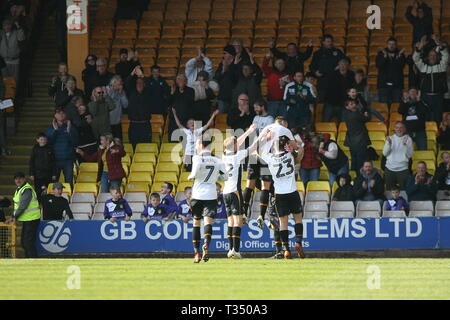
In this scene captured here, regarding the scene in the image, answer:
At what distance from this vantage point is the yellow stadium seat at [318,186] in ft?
82.1

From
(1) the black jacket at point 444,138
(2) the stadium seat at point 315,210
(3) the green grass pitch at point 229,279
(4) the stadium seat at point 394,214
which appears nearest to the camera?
(3) the green grass pitch at point 229,279

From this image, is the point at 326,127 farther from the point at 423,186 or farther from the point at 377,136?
the point at 423,186

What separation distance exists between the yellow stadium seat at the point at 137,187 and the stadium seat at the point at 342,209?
13.2 ft

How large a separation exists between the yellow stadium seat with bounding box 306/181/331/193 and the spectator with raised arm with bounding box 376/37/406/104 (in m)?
3.24

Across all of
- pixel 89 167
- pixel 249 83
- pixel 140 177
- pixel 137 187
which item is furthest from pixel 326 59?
pixel 89 167

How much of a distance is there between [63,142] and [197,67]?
11.8ft

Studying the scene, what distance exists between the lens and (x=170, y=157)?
2677cm

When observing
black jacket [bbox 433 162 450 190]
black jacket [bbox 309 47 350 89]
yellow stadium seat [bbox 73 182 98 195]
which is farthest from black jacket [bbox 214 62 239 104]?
black jacket [bbox 433 162 450 190]

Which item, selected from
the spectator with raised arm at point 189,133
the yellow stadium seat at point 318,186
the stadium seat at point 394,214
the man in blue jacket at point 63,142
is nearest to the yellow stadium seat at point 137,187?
the spectator with raised arm at point 189,133

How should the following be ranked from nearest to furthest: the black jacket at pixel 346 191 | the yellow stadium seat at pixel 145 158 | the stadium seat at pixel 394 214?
the stadium seat at pixel 394 214 → the black jacket at pixel 346 191 → the yellow stadium seat at pixel 145 158

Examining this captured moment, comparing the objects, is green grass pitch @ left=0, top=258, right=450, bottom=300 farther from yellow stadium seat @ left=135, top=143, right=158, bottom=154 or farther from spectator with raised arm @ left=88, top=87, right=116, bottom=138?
yellow stadium seat @ left=135, top=143, right=158, bottom=154

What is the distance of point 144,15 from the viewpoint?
31188mm

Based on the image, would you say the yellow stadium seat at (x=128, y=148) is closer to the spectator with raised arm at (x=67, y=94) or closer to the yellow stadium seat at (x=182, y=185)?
the spectator with raised arm at (x=67, y=94)

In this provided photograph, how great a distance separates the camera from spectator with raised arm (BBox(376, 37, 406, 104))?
2675cm
